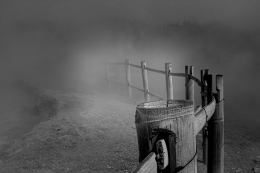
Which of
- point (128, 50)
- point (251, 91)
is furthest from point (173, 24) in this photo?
point (251, 91)

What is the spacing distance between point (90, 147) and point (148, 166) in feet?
10.6

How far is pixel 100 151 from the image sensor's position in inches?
145

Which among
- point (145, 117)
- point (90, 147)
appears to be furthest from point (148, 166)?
point (90, 147)

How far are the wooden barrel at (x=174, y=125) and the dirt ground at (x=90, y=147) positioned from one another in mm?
2312

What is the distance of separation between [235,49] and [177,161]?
2368 cm

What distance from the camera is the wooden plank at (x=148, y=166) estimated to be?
769 millimetres

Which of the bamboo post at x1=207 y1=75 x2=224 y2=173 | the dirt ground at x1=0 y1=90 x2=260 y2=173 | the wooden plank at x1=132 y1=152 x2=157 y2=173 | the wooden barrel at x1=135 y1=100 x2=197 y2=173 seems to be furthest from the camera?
the dirt ground at x1=0 y1=90 x2=260 y2=173

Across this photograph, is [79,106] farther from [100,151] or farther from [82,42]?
[82,42]

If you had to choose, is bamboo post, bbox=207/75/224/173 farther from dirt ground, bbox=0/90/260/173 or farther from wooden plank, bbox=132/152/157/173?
dirt ground, bbox=0/90/260/173

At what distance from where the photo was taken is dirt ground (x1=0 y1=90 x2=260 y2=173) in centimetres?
319

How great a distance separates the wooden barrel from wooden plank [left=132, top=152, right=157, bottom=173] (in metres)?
0.08

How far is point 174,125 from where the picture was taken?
0.89 meters

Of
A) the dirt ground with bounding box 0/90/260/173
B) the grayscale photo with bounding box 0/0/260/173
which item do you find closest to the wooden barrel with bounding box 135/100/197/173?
the grayscale photo with bounding box 0/0/260/173

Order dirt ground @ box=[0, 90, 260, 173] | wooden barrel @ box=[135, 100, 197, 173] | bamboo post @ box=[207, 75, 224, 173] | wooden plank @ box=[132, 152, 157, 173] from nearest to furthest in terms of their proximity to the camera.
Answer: wooden plank @ box=[132, 152, 157, 173] < wooden barrel @ box=[135, 100, 197, 173] < bamboo post @ box=[207, 75, 224, 173] < dirt ground @ box=[0, 90, 260, 173]
